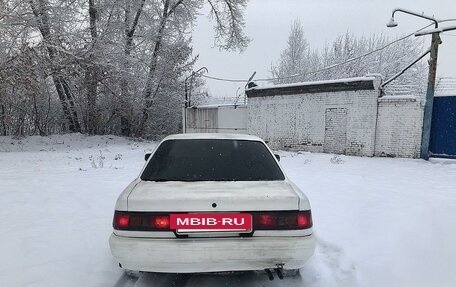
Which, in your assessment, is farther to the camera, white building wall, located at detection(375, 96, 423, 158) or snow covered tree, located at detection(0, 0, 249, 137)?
snow covered tree, located at detection(0, 0, 249, 137)

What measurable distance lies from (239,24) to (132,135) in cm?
1146

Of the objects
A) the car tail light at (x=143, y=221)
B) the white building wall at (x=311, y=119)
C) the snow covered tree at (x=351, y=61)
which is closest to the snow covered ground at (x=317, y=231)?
the car tail light at (x=143, y=221)

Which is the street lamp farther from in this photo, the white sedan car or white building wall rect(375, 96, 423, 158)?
the white sedan car

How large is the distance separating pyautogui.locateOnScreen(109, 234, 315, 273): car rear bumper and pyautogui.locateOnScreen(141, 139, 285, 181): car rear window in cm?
70

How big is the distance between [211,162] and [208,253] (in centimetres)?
109

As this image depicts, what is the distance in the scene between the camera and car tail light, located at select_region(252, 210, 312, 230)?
2.51 m

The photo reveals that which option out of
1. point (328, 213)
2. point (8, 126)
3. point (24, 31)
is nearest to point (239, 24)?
point (24, 31)

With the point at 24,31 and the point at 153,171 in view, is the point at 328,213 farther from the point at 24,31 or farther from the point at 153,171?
the point at 24,31

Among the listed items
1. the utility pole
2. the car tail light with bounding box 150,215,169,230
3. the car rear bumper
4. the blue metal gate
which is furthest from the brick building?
the car tail light with bounding box 150,215,169,230

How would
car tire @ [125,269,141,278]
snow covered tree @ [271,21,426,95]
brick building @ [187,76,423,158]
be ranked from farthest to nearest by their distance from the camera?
snow covered tree @ [271,21,426,95], brick building @ [187,76,423,158], car tire @ [125,269,141,278]

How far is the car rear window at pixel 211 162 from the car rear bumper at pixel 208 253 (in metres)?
0.70

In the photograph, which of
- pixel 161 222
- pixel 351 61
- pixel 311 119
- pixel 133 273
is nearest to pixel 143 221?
pixel 161 222

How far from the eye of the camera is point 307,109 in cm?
1399

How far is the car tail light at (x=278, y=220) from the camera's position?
2508 millimetres
